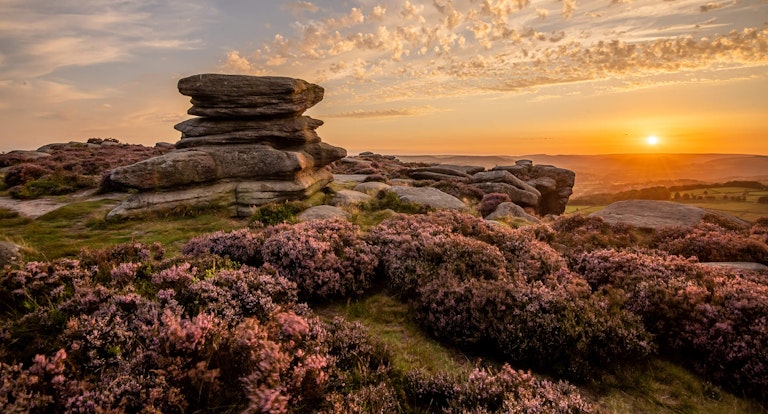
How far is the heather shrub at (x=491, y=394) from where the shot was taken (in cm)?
417

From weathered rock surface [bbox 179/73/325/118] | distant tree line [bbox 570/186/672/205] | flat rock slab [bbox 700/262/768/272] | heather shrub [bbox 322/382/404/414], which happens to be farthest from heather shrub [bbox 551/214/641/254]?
distant tree line [bbox 570/186/672/205]

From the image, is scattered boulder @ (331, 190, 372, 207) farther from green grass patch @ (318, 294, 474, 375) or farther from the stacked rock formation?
green grass patch @ (318, 294, 474, 375)

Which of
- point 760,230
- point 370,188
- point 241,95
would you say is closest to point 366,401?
point 760,230

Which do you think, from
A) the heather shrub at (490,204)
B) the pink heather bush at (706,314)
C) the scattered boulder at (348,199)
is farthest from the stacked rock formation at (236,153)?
the pink heather bush at (706,314)

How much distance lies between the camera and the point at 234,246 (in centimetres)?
927

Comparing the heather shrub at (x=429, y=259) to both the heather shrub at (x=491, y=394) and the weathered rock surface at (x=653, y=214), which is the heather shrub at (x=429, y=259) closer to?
the heather shrub at (x=491, y=394)

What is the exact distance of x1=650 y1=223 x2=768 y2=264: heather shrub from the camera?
10.6 m

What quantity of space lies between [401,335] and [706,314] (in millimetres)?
5362

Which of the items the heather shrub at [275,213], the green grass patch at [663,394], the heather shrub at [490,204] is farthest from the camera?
the heather shrub at [490,204]

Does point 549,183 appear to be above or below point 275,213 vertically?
below

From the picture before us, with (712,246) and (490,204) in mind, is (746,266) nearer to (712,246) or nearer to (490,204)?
(712,246)

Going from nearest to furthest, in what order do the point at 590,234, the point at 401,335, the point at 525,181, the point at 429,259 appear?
the point at 401,335 → the point at 429,259 → the point at 590,234 → the point at 525,181

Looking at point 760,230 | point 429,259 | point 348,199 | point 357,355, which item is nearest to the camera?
point 357,355

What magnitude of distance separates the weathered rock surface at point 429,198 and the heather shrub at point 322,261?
11820mm
